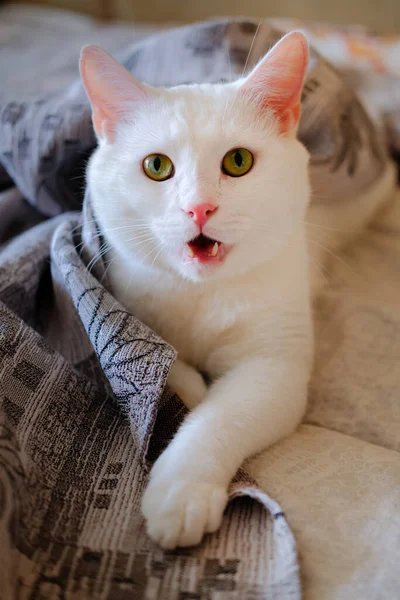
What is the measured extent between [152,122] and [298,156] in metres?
0.27

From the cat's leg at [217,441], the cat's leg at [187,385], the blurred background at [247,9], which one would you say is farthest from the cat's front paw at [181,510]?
the blurred background at [247,9]

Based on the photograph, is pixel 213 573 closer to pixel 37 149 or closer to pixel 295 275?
pixel 295 275

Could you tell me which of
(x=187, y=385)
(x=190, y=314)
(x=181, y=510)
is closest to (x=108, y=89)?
(x=190, y=314)

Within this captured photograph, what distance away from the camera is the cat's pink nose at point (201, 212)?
754 millimetres

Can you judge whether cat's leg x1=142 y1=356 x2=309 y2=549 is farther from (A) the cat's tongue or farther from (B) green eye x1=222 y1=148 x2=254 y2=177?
(B) green eye x1=222 y1=148 x2=254 y2=177

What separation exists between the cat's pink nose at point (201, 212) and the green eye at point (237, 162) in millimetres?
101

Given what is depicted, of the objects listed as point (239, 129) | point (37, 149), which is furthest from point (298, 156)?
point (37, 149)

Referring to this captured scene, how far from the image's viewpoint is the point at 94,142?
1149 millimetres

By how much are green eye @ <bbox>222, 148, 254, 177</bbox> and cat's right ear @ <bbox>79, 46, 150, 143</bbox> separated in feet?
→ 0.62

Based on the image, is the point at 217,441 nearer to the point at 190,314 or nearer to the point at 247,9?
the point at 190,314

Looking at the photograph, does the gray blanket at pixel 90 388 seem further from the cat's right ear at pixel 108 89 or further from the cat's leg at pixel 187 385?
the cat's right ear at pixel 108 89

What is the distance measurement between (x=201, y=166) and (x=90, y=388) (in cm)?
41

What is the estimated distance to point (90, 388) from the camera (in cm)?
87

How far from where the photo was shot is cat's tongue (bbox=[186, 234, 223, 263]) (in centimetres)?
81
